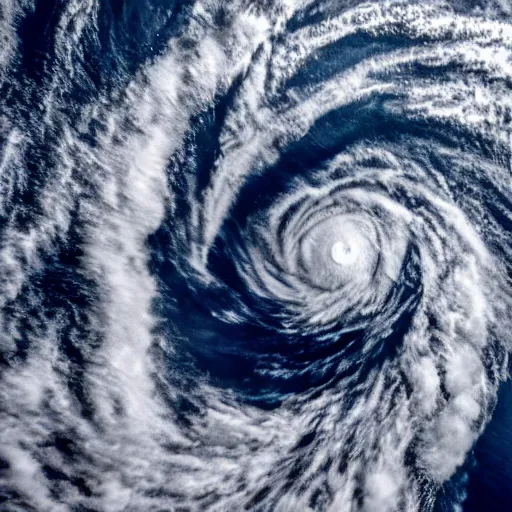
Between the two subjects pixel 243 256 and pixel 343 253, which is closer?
pixel 243 256

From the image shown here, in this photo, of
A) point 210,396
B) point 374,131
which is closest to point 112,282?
point 210,396

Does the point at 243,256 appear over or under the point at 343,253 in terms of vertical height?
over

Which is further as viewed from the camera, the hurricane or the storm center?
the storm center

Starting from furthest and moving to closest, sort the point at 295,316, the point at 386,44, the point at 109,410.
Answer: the point at 295,316 → the point at 386,44 → the point at 109,410

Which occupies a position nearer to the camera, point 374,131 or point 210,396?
point 210,396

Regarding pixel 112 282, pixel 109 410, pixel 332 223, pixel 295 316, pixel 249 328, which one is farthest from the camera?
pixel 332 223

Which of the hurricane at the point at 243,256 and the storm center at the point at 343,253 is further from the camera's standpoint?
the storm center at the point at 343,253

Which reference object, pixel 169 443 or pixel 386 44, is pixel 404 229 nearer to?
pixel 386 44

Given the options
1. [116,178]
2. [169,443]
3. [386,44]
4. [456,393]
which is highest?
[116,178]
